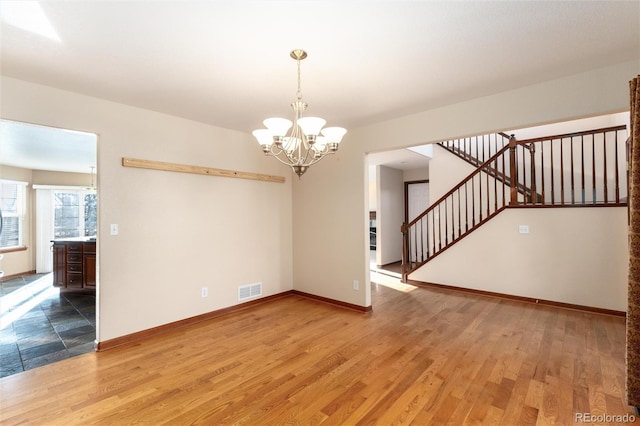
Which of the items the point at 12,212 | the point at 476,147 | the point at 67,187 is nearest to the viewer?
the point at 476,147

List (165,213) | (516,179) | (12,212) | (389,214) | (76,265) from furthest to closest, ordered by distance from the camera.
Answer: (389,214), (12,212), (76,265), (516,179), (165,213)

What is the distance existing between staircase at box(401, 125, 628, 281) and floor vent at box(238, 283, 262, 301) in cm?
281

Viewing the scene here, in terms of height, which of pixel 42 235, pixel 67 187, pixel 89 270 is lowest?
pixel 89 270

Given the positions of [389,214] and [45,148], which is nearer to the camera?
[45,148]

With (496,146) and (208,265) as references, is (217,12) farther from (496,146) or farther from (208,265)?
(496,146)

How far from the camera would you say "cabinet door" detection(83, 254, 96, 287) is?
16.0 feet

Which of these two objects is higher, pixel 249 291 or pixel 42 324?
pixel 249 291

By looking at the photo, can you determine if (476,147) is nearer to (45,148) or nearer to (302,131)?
(302,131)

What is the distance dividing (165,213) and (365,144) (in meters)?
2.61

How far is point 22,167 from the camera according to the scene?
6.23m

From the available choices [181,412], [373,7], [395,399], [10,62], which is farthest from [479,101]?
[10,62]

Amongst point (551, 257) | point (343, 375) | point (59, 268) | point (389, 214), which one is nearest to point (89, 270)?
point (59, 268)

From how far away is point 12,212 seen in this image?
6.13 meters

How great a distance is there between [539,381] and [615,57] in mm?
2550
